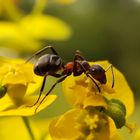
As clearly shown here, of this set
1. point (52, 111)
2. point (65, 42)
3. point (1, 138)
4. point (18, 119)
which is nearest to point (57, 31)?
point (52, 111)

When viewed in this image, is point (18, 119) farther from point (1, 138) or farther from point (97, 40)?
point (97, 40)

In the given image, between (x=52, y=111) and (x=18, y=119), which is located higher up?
(x=18, y=119)

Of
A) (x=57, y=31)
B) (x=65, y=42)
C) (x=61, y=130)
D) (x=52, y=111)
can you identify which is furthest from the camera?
(x=65, y=42)

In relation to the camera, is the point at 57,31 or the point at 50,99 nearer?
the point at 50,99

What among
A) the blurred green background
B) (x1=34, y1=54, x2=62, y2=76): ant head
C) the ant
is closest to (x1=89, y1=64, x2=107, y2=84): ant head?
the ant

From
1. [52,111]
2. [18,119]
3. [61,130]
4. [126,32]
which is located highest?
[61,130]

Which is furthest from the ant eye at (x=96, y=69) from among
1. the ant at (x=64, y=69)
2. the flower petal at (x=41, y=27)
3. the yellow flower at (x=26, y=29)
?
the flower petal at (x=41, y=27)

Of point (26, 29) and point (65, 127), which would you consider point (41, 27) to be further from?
point (65, 127)

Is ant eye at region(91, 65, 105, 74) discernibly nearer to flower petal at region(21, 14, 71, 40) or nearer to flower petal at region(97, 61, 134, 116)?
flower petal at region(97, 61, 134, 116)
